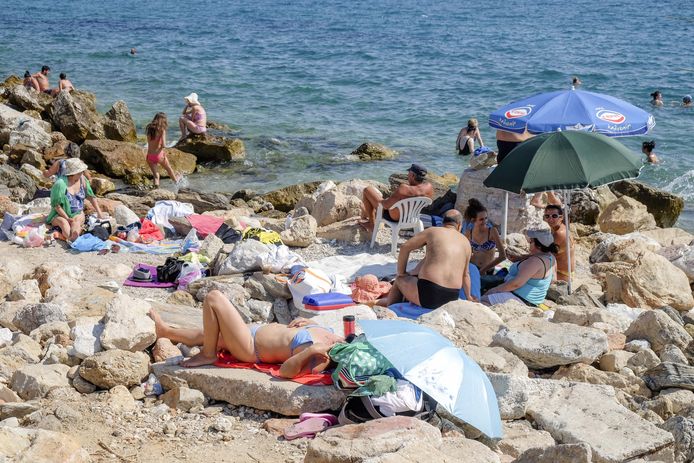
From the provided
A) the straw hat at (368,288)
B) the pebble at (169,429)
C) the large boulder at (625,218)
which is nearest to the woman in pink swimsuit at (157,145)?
the straw hat at (368,288)

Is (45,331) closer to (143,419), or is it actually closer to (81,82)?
(143,419)

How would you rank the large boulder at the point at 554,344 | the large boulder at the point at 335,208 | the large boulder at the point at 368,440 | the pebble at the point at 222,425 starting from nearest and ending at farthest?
the large boulder at the point at 368,440
the pebble at the point at 222,425
the large boulder at the point at 554,344
the large boulder at the point at 335,208

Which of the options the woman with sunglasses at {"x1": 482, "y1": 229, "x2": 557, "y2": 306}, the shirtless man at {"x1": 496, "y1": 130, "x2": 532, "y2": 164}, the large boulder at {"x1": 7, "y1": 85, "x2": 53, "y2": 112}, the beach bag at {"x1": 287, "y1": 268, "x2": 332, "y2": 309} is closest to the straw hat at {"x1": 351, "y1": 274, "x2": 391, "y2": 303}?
the beach bag at {"x1": 287, "y1": 268, "x2": 332, "y2": 309}

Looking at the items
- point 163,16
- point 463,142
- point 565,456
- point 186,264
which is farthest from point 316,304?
point 163,16

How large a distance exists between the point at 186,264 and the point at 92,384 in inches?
119

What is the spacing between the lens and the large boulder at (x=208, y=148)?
56.2 ft

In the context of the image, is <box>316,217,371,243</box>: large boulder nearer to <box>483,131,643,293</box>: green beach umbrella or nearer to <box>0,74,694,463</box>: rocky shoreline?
<box>0,74,694,463</box>: rocky shoreline

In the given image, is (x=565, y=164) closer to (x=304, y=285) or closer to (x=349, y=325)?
(x=304, y=285)

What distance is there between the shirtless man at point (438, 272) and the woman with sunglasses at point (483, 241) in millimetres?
937

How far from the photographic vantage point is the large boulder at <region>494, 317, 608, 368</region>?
6379mm

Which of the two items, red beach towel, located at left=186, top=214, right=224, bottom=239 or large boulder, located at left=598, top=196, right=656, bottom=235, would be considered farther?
large boulder, located at left=598, top=196, right=656, bottom=235

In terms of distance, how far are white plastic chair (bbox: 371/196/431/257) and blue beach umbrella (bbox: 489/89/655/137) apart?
1.27 metres

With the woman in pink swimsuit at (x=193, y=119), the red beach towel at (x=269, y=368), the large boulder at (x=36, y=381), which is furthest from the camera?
the woman in pink swimsuit at (x=193, y=119)

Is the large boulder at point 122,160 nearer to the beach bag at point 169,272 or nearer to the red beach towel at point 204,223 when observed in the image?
the red beach towel at point 204,223
